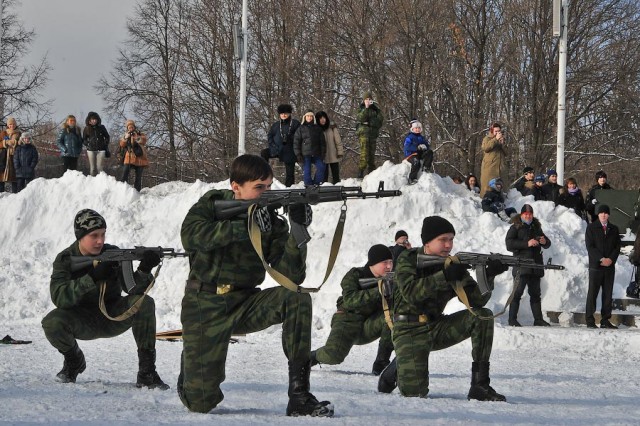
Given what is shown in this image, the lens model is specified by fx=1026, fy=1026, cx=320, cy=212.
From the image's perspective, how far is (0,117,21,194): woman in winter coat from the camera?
21.7 meters

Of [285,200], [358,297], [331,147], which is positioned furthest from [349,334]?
[331,147]

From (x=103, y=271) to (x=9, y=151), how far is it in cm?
1446

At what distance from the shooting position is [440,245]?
772cm

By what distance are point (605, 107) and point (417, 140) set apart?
1776cm

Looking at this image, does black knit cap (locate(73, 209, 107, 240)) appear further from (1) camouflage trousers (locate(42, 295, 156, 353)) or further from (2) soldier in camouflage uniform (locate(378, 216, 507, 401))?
(2) soldier in camouflage uniform (locate(378, 216, 507, 401))

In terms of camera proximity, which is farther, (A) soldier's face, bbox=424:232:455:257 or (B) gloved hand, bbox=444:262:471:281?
(A) soldier's face, bbox=424:232:455:257

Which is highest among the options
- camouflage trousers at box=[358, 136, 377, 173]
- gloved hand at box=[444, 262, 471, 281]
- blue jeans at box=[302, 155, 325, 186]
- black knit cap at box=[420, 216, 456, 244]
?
camouflage trousers at box=[358, 136, 377, 173]

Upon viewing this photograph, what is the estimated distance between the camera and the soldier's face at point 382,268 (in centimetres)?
1009

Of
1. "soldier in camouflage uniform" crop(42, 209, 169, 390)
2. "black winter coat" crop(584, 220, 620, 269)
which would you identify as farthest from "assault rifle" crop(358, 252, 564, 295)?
"black winter coat" crop(584, 220, 620, 269)

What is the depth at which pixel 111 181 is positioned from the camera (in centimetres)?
2128

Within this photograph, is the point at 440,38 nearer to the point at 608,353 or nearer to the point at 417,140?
the point at 417,140

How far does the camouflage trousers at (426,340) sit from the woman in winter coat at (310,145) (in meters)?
11.2

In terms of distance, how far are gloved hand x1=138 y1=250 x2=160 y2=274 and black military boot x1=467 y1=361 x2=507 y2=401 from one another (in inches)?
102

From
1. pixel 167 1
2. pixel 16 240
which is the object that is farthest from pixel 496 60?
pixel 16 240
